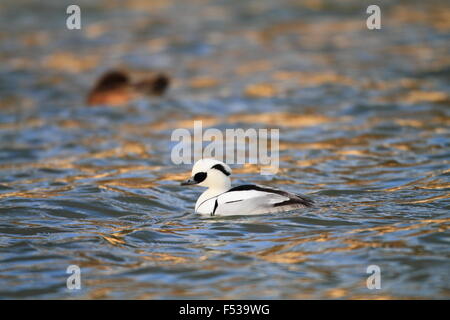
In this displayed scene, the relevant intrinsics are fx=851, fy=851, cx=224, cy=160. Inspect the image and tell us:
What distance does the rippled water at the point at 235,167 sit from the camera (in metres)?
7.86

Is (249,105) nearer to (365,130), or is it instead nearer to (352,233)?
(365,130)

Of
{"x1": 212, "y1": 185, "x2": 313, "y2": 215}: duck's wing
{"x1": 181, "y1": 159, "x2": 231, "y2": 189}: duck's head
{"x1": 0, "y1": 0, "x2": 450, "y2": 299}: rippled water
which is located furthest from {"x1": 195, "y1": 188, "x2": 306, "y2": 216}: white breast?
{"x1": 181, "y1": 159, "x2": 231, "y2": 189}: duck's head

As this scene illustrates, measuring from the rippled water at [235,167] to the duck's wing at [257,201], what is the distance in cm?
12

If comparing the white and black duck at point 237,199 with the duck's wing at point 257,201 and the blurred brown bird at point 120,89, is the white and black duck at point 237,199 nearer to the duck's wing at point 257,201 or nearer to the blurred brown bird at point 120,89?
the duck's wing at point 257,201

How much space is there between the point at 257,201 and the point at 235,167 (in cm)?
340

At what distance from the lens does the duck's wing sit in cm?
930

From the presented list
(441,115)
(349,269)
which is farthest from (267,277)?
(441,115)

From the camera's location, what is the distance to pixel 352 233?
8.67 metres

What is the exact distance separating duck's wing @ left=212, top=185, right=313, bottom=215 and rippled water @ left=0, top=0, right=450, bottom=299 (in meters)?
0.12

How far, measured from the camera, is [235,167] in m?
12.7

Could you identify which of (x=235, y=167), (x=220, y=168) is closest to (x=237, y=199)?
(x=220, y=168)

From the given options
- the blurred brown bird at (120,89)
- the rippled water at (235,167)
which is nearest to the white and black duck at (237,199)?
the rippled water at (235,167)

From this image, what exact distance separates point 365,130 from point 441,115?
5.05 ft

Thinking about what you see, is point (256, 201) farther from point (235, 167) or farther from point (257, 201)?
point (235, 167)
